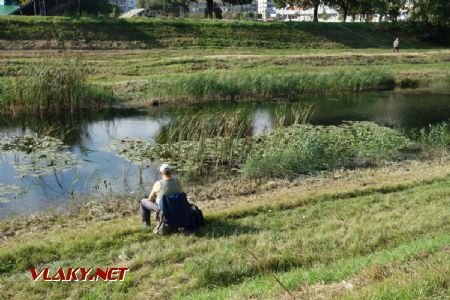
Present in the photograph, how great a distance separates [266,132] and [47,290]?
12739mm

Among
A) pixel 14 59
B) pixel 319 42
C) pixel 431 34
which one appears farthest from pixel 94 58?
pixel 431 34

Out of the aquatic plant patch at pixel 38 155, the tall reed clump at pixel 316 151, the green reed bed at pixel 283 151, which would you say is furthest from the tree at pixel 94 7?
the tall reed clump at pixel 316 151

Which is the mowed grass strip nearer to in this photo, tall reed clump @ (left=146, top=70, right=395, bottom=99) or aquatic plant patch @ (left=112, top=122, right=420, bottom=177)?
aquatic plant patch @ (left=112, top=122, right=420, bottom=177)

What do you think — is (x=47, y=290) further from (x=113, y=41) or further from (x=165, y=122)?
(x=113, y=41)

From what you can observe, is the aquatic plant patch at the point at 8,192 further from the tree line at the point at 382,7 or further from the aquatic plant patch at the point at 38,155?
the tree line at the point at 382,7

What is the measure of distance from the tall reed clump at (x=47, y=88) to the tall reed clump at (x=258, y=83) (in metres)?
4.88

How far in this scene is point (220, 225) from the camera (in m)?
9.80

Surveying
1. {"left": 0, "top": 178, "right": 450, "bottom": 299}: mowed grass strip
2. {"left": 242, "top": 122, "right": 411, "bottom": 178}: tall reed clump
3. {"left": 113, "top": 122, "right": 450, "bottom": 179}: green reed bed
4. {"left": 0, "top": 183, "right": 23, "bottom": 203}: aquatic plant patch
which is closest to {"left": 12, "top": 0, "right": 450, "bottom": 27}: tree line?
{"left": 113, "top": 122, "right": 450, "bottom": 179}: green reed bed

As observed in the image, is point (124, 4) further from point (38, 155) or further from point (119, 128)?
point (38, 155)

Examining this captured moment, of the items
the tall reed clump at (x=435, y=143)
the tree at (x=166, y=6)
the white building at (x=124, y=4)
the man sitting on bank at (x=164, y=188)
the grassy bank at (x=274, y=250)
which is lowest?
the tall reed clump at (x=435, y=143)

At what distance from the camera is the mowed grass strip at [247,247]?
7.10 meters

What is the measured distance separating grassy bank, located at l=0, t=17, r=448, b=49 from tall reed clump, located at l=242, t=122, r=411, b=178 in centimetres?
2711

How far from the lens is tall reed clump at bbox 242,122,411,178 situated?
574 inches

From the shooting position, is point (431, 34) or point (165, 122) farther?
point (431, 34)
